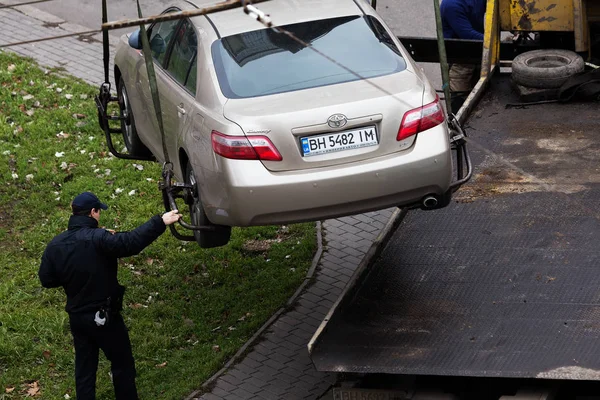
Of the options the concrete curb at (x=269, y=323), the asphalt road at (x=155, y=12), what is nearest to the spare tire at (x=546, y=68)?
the concrete curb at (x=269, y=323)

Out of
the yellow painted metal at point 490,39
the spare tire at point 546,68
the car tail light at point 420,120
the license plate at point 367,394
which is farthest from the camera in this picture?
the yellow painted metal at point 490,39

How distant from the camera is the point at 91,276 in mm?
7543

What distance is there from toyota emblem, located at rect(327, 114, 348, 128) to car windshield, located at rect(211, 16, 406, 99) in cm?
41

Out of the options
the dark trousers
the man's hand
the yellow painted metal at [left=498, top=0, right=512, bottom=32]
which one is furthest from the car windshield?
the yellow painted metal at [left=498, top=0, right=512, bottom=32]

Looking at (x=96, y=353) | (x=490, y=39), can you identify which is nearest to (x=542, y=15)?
(x=490, y=39)

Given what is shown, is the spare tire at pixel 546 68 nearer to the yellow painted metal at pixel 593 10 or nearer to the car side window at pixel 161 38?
the yellow painted metal at pixel 593 10

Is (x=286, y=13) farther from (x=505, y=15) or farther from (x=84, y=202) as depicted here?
(x=505, y=15)

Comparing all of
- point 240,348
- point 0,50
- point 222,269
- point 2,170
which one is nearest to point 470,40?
point 222,269

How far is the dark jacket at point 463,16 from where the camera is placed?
12.0m

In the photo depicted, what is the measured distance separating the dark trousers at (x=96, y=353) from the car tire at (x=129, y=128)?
7.16 ft

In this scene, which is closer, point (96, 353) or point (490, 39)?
point (96, 353)

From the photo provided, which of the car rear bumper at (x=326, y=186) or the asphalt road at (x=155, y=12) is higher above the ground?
the car rear bumper at (x=326, y=186)

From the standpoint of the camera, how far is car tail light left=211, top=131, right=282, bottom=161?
683cm

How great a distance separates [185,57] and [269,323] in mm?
2413
